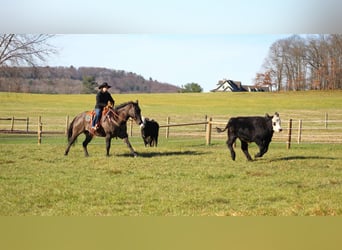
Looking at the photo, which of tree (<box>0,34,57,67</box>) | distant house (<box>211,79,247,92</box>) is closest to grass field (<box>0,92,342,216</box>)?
distant house (<box>211,79,247,92</box>)

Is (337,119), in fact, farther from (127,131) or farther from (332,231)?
(127,131)

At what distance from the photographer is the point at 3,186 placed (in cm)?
553

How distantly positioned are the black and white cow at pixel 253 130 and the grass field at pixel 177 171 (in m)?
0.09

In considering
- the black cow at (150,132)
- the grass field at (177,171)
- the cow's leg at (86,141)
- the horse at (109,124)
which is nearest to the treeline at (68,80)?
the grass field at (177,171)

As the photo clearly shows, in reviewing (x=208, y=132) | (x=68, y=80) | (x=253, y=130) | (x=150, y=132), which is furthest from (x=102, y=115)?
(x=253, y=130)

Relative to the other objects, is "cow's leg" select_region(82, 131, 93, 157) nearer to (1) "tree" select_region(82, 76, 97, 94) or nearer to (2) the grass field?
(2) the grass field

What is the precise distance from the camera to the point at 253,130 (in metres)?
6.55

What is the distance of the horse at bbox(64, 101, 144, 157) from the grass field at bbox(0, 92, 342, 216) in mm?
116

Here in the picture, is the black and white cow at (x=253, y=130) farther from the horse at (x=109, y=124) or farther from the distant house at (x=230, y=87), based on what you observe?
the horse at (x=109, y=124)

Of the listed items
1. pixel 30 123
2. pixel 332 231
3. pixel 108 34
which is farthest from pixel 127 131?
pixel 332 231

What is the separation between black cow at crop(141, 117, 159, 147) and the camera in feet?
23.0

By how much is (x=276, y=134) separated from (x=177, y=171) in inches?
55.0

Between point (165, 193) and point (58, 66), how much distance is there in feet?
6.64

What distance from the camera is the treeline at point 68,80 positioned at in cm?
616
